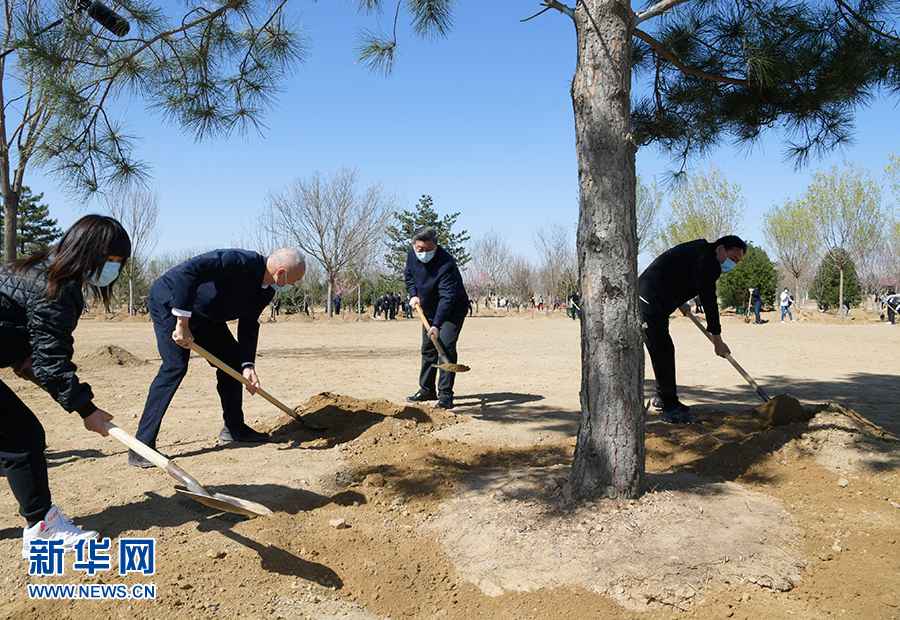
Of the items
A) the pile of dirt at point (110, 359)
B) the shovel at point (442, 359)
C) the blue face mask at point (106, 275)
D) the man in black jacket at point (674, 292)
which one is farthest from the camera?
the pile of dirt at point (110, 359)

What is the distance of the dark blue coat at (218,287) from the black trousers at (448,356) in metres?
1.93

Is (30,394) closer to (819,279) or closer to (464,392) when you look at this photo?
(464,392)

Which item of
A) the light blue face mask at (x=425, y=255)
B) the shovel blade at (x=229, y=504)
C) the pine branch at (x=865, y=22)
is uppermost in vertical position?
the pine branch at (x=865, y=22)

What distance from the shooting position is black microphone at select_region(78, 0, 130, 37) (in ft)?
15.5

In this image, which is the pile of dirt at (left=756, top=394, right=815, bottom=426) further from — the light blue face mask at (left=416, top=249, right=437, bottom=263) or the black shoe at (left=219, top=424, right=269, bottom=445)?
the black shoe at (left=219, top=424, right=269, bottom=445)

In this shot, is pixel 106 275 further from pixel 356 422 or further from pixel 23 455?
pixel 356 422

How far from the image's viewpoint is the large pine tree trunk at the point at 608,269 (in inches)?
117

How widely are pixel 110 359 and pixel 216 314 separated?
252 inches

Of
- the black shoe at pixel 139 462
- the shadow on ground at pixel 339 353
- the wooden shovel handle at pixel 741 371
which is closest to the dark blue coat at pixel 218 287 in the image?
the black shoe at pixel 139 462

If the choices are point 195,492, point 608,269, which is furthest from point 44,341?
point 608,269

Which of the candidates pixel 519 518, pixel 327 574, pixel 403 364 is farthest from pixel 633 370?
pixel 403 364

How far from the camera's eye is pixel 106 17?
4.85m

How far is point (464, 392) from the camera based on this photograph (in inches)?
281

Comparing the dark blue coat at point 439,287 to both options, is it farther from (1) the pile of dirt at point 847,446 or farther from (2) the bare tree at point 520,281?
(2) the bare tree at point 520,281
